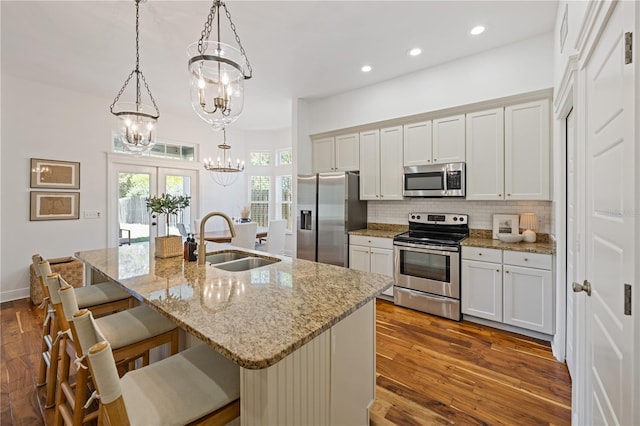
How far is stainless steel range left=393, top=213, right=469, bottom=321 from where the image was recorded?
317 cm

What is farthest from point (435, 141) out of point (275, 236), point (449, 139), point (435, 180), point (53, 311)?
point (53, 311)

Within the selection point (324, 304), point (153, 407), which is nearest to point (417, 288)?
point (324, 304)

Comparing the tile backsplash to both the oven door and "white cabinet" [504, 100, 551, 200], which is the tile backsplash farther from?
the oven door

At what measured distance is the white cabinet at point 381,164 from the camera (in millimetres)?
3932

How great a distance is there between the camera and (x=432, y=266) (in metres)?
3.32

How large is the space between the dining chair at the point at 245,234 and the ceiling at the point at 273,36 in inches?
85.7

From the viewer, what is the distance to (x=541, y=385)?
205 centimetres

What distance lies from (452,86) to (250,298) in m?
3.42

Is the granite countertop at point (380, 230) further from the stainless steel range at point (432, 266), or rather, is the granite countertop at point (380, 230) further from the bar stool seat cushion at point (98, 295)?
the bar stool seat cushion at point (98, 295)

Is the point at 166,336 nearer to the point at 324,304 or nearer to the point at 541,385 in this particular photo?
the point at 324,304

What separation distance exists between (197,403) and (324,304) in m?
0.57

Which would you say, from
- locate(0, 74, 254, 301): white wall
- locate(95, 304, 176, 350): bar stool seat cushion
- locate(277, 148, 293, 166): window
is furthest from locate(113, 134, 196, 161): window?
locate(95, 304, 176, 350): bar stool seat cushion

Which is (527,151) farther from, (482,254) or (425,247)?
(425,247)

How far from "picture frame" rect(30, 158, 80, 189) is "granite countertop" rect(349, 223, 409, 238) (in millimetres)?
4234
